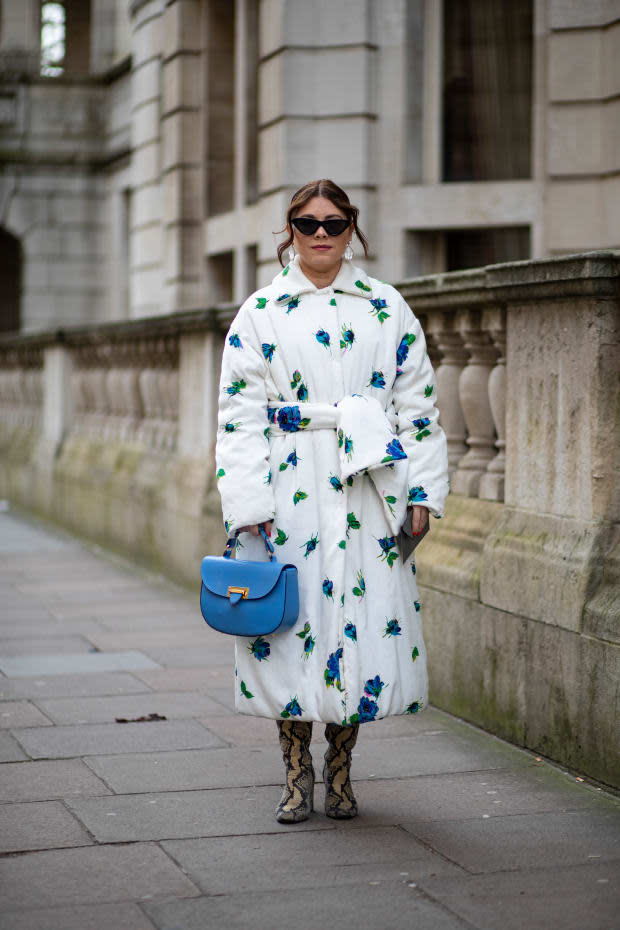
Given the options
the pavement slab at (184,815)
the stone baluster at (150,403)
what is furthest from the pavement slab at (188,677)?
the stone baluster at (150,403)

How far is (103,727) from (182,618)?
8.63ft

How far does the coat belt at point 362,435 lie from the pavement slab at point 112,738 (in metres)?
1.50

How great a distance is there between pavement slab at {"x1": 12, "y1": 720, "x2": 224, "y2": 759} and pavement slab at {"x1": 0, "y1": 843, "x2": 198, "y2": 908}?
3.83 feet

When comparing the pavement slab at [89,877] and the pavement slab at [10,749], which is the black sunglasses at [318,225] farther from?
the pavement slab at [10,749]

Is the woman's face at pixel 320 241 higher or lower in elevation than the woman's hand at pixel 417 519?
higher

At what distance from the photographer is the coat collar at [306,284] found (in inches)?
171

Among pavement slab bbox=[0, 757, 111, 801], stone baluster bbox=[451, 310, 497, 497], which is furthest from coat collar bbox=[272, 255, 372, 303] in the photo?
pavement slab bbox=[0, 757, 111, 801]

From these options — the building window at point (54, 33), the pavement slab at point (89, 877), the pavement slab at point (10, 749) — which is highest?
the building window at point (54, 33)

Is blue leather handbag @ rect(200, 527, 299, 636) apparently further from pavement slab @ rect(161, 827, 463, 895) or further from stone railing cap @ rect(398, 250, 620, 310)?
stone railing cap @ rect(398, 250, 620, 310)

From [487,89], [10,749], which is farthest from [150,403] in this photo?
[10,749]

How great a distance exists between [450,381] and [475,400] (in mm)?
284

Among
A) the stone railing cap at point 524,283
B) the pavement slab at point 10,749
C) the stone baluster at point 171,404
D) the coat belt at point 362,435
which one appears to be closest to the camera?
the coat belt at point 362,435

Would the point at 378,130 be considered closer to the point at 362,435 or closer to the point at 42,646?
the point at 42,646

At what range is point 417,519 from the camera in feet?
14.1
